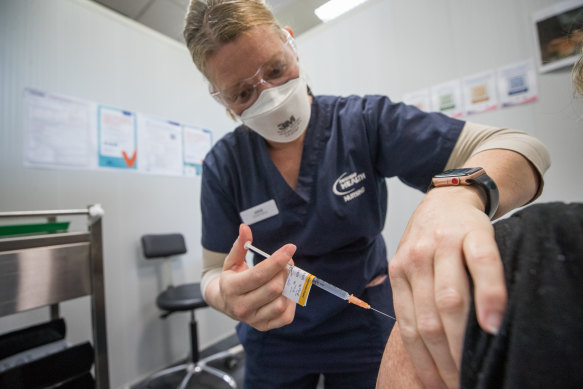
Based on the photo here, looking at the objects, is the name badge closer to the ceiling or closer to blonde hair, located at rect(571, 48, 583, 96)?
the ceiling

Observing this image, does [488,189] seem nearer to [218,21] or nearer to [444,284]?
[444,284]

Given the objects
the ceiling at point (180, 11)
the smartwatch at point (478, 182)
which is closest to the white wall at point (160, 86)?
the ceiling at point (180, 11)

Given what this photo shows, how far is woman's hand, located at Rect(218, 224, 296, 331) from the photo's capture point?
49 centimetres

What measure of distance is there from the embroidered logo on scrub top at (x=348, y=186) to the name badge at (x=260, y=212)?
186mm

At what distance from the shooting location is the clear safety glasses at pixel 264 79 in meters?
0.74

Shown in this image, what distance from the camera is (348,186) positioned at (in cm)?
74

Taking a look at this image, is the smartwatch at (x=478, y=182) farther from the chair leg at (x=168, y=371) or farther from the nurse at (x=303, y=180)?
the chair leg at (x=168, y=371)

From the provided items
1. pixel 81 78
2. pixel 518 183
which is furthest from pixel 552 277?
pixel 81 78

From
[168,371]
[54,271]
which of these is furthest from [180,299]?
[54,271]

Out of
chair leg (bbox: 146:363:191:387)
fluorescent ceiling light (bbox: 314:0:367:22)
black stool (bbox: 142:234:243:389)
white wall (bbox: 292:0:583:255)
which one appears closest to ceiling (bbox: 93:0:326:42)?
fluorescent ceiling light (bbox: 314:0:367:22)

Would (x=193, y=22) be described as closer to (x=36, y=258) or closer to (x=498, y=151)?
(x=498, y=151)

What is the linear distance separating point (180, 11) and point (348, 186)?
107cm

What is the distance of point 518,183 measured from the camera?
0.51 metres

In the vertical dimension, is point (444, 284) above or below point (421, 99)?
below
